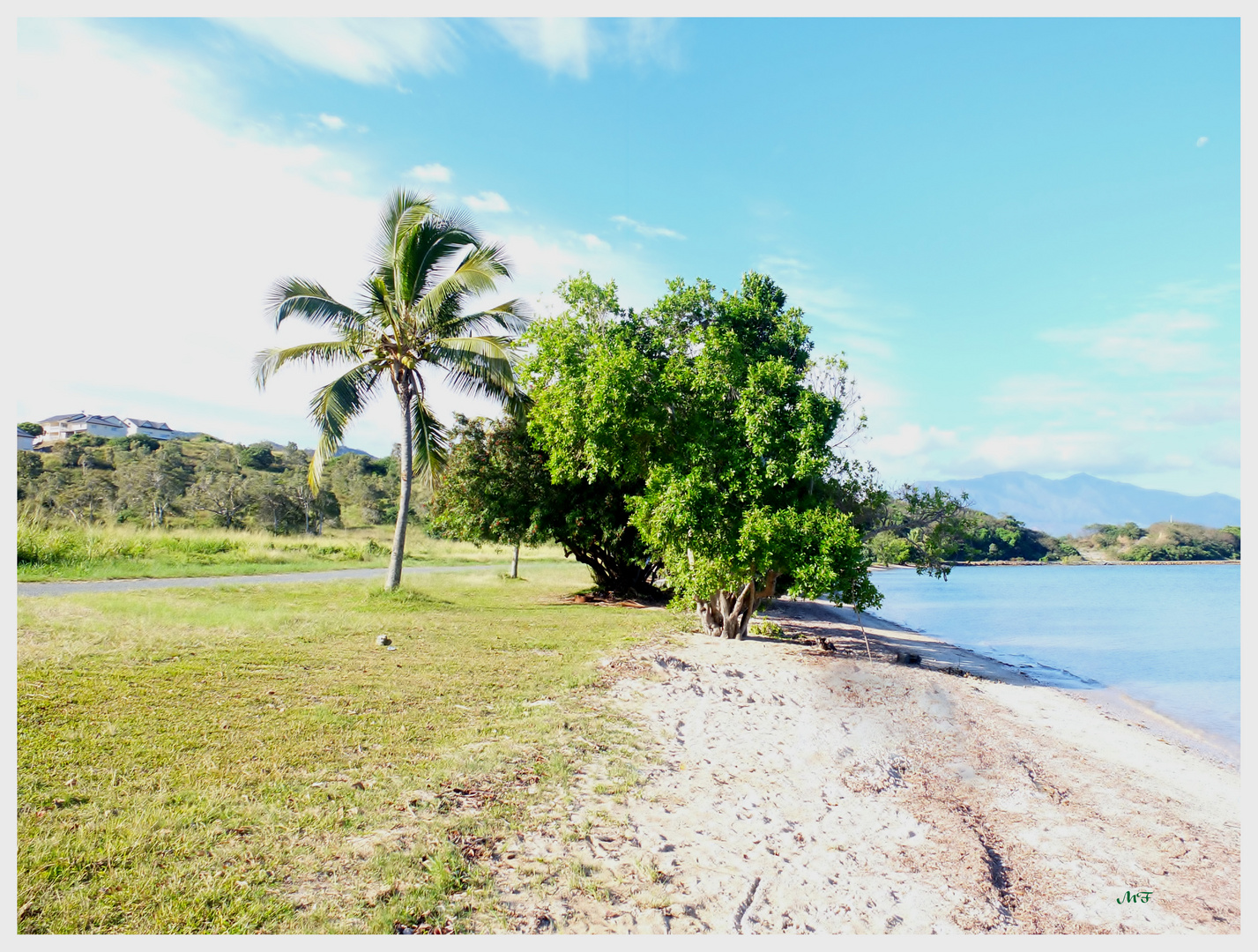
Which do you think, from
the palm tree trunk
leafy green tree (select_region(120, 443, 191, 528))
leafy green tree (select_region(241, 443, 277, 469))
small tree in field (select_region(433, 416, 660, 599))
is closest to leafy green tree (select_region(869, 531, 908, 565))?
small tree in field (select_region(433, 416, 660, 599))

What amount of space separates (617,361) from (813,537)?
4891mm

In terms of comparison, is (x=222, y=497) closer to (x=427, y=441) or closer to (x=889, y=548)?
(x=427, y=441)

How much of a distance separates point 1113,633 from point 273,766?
93.7 ft

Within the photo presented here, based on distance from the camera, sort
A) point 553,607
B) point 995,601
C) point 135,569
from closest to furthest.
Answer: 1. point 553,607
2. point 135,569
3. point 995,601

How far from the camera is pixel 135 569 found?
67.8 feet

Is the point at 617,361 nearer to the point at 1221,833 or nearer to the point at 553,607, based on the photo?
the point at 553,607

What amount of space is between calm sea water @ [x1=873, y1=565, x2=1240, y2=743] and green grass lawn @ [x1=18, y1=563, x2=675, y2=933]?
41.8 feet

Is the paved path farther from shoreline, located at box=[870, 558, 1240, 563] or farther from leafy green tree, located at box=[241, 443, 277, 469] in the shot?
shoreline, located at box=[870, 558, 1240, 563]

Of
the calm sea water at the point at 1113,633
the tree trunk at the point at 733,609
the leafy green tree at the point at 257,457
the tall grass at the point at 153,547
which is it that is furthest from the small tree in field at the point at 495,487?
the leafy green tree at the point at 257,457

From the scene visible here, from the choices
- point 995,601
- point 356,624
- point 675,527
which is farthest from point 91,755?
point 995,601

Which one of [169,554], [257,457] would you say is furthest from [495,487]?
[257,457]

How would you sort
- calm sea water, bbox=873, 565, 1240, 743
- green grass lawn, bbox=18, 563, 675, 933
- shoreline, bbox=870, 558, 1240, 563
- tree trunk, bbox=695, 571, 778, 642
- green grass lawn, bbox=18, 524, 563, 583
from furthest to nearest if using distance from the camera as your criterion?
shoreline, bbox=870, 558, 1240, 563, green grass lawn, bbox=18, 524, 563, 583, calm sea water, bbox=873, 565, 1240, 743, tree trunk, bbox=695, 571, 778, 642, green grass lawn, bbox=18, 563, 675, 933

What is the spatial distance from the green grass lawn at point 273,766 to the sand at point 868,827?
23.1 inches

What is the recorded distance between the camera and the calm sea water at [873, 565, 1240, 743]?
50.1 ft
